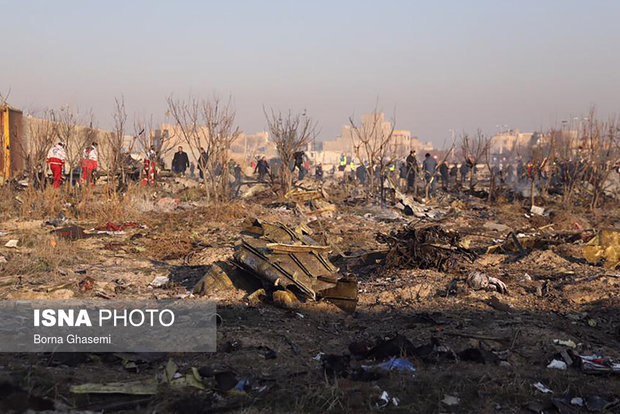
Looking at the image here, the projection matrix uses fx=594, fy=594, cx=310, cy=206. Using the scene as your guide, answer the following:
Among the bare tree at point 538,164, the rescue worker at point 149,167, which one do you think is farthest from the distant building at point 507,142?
the rescue worker at point 149,167

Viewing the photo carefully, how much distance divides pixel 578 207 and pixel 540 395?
13465mm

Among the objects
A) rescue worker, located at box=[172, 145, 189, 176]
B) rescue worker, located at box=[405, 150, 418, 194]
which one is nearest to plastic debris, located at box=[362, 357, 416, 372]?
rescue worker, located at box=[405, 150, 418, 194]

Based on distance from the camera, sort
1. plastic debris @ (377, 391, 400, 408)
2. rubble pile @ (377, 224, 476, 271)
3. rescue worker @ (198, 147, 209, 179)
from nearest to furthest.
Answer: plastic debris @ (377, 391, 400, 408) < rubble pile @ (377, 224, 476, 271) < rescue worker @ (198, 147, 209, 179)

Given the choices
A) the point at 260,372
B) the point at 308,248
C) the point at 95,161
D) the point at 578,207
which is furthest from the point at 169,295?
the point at 578,207

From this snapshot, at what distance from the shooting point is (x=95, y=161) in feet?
50.5

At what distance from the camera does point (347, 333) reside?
5.48m

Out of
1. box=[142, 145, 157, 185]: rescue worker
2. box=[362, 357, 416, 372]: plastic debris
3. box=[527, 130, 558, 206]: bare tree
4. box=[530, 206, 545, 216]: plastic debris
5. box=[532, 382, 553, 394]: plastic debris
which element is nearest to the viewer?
box=[532, 382, 553, 394]: plastic debris

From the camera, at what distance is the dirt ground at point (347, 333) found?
3666mm

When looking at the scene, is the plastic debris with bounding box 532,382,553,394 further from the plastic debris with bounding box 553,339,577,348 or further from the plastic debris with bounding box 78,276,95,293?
the plastic debris with bounding box 78,276,95,293

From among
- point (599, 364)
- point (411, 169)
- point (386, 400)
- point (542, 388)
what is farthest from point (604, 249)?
point (411, 169)

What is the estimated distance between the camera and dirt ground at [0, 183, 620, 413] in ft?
12.0

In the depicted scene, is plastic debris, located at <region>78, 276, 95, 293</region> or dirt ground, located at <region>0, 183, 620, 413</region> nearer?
dirt ground, located at <region>0, 183, 620, 413</region>

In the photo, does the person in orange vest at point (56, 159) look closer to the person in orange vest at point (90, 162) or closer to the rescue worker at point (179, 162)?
the person in orange vest at point (90, 162)

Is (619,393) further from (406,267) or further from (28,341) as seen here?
(28,341)
